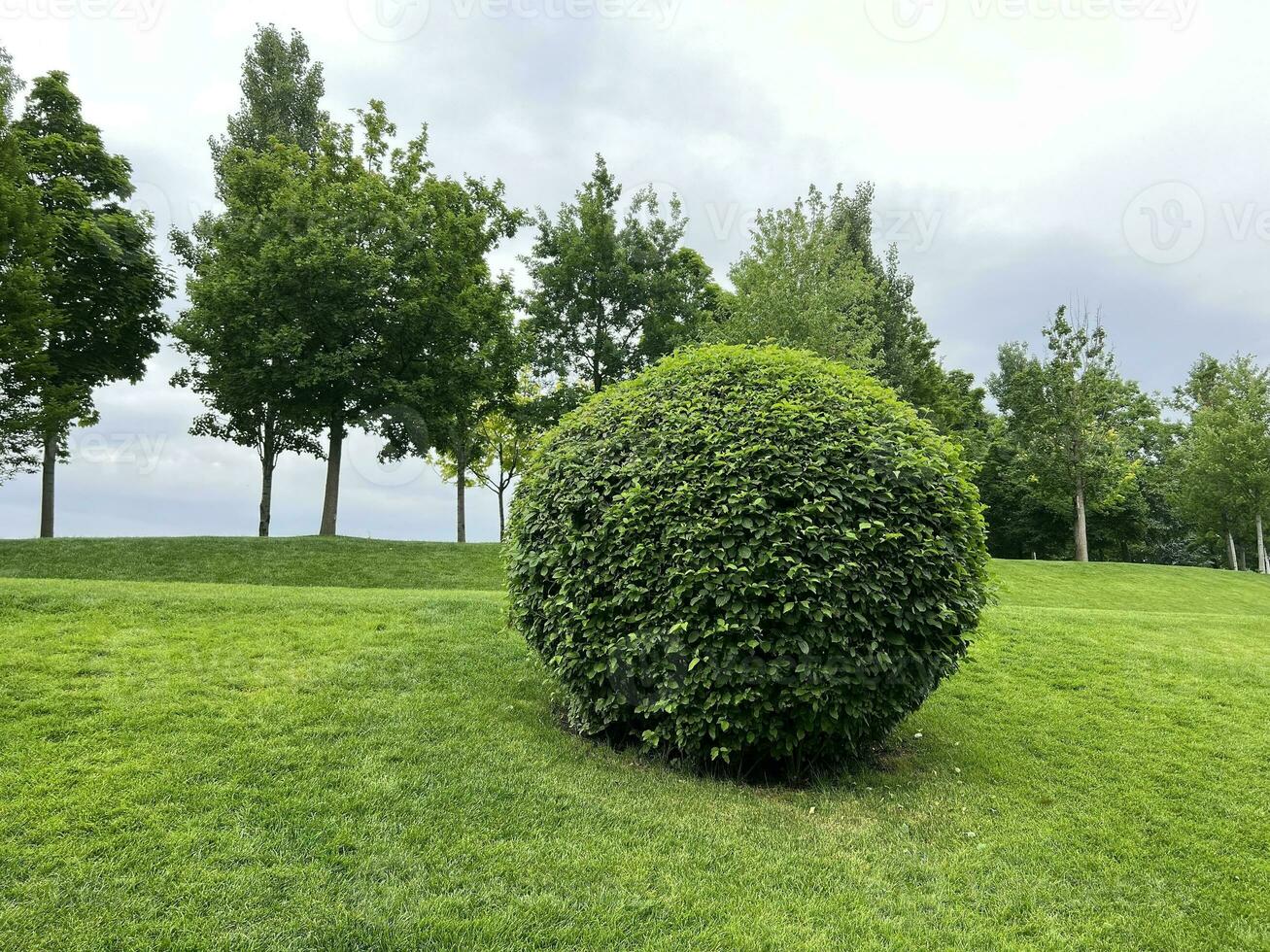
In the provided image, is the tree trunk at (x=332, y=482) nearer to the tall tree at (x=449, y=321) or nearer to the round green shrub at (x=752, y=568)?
the tall tree at (x=449, y=321)

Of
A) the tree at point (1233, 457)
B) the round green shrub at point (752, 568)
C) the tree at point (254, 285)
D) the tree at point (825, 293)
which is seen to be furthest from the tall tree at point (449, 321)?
the tree at point (1233, 457)

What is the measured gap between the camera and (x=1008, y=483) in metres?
43.0

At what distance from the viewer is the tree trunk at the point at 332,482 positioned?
23.6 m

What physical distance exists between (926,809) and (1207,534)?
46.5 meters

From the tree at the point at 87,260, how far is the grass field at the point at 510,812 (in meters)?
17.3

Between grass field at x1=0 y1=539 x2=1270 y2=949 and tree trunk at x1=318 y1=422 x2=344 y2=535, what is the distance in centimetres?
1488

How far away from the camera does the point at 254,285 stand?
21312 mm

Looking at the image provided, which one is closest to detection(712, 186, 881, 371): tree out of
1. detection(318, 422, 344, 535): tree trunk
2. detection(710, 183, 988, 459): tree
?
detection(710, 183, 988, 459): tree

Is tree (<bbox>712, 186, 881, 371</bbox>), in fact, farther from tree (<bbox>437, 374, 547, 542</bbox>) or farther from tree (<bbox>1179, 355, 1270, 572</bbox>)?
tree (<bbox>1179, 355, 1270, 572</bbox>)

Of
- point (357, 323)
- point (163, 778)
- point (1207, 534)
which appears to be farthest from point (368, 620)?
point (1207, 534)

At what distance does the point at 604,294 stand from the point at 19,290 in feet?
63.7

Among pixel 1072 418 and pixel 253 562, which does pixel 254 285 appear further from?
pixel 1072 418

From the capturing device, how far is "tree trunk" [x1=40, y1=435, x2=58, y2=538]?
22.3m

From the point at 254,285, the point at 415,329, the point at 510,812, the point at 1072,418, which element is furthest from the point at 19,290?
the point at 1072,418
